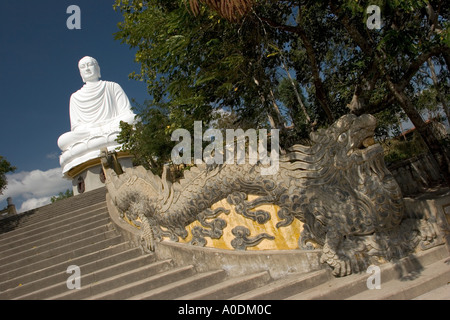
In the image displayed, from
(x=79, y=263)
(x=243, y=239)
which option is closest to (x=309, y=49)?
(x=243, y=239)

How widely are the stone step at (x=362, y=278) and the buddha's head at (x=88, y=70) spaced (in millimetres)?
17004

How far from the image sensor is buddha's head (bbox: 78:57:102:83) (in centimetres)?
1803

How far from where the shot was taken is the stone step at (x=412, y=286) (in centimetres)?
354

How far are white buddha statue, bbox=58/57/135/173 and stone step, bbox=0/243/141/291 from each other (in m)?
9.18

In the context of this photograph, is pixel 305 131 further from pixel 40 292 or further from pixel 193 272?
pixel 40 292

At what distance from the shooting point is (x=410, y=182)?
7176mm

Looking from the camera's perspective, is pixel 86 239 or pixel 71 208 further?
pixel 71 208

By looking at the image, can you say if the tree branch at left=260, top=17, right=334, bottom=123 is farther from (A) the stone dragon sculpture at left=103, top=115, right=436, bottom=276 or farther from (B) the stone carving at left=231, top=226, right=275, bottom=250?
A: (B) the stone carving at left=231, top=226, right=275, bottom=250

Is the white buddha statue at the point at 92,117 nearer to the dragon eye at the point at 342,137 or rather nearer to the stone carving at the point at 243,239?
the stone carving at the point at 243,239

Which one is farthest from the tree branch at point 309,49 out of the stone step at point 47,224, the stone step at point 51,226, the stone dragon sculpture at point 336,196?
the stone step at point 47,224

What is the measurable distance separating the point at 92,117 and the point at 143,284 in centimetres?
1363
